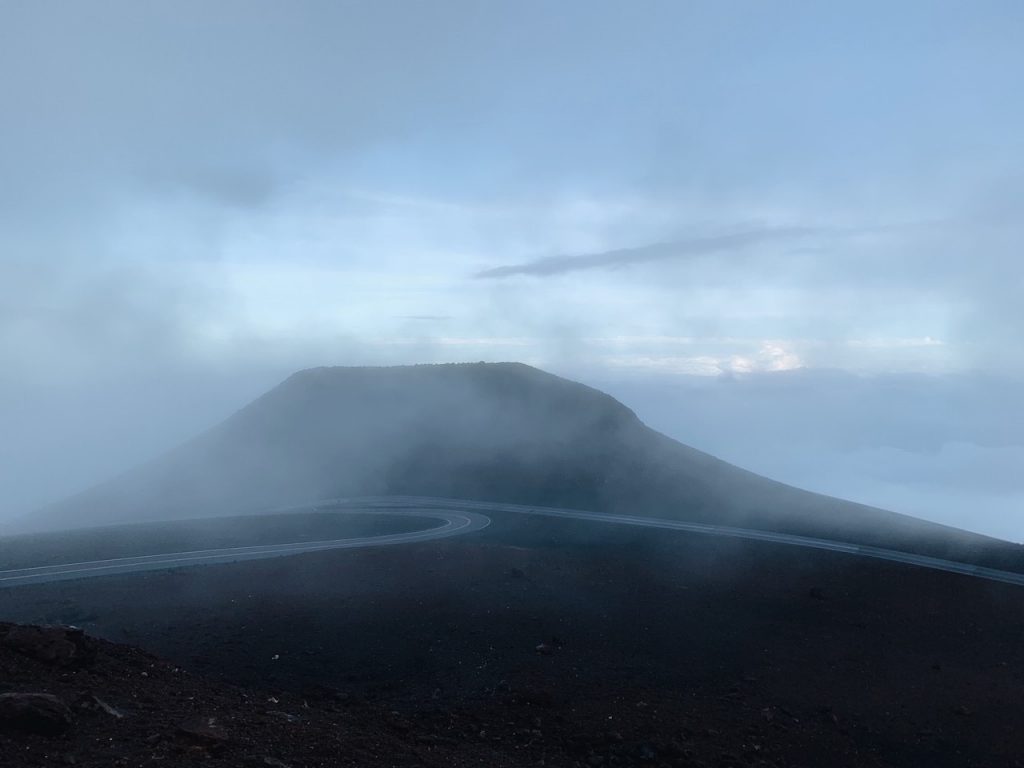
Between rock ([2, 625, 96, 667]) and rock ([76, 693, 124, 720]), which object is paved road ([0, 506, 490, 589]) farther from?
rock ([76, 693, 124, 720])

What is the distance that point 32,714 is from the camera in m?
10.8

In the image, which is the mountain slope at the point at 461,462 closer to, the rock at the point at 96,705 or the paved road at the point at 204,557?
the paved road at the point at 204,557

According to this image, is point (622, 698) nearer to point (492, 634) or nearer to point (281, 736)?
point (492, 634)

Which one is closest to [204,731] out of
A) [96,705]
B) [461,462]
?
[96,705]

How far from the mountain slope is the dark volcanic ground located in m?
13.3

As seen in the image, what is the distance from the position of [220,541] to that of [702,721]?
24.5 metres

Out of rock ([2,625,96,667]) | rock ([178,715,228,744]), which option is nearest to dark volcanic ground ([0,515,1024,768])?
rock ([178,715,228,744])

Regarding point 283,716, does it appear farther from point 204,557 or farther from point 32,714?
point 204,557

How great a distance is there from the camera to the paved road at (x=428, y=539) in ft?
→ 97.5

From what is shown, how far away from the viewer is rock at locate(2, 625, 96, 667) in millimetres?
13711

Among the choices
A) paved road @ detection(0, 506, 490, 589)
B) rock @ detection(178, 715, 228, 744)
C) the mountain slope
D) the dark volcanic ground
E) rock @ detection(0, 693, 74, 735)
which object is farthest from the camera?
the mountain slope

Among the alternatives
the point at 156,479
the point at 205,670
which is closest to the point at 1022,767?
the point at 205,670

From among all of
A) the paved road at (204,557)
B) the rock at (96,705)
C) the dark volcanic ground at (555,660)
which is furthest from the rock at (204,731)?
the paved road at (204,557)

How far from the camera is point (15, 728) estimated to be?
10719 mm
